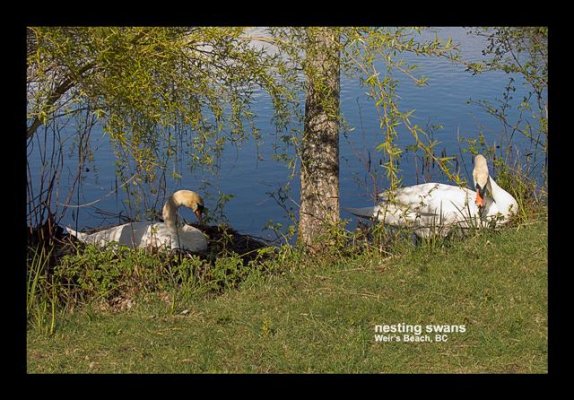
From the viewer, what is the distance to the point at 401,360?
5566 millimetres

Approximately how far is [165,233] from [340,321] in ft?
10.5

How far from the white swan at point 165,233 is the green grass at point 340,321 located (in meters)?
1.48

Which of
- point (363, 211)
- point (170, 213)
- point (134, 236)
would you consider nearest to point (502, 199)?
point (363, 211)

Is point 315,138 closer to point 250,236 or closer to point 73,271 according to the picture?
point 250,236

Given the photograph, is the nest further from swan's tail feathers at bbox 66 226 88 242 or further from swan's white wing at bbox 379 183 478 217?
swan's white wing at bbox 379 183 478 217

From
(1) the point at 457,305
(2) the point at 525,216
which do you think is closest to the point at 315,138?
(2) the point at 525,216

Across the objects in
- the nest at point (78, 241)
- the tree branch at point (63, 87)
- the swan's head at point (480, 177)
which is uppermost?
the tree branch at point (63, 87)

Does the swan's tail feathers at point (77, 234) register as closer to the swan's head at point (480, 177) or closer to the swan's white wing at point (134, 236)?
the swan's white wing at point (134, 236)

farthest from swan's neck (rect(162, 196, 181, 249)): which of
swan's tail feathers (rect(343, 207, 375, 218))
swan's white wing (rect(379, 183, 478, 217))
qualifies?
swan's white wing (rect(379, 183, 478, 217))

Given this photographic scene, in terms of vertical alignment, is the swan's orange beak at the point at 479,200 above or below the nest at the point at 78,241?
above

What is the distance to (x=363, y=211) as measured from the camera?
372 inches

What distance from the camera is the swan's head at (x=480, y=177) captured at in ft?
30.1

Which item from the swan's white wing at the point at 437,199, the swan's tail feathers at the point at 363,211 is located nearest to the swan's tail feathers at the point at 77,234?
the swan's tail feathers at the point at 363,211

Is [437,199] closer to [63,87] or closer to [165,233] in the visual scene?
[165,233]
